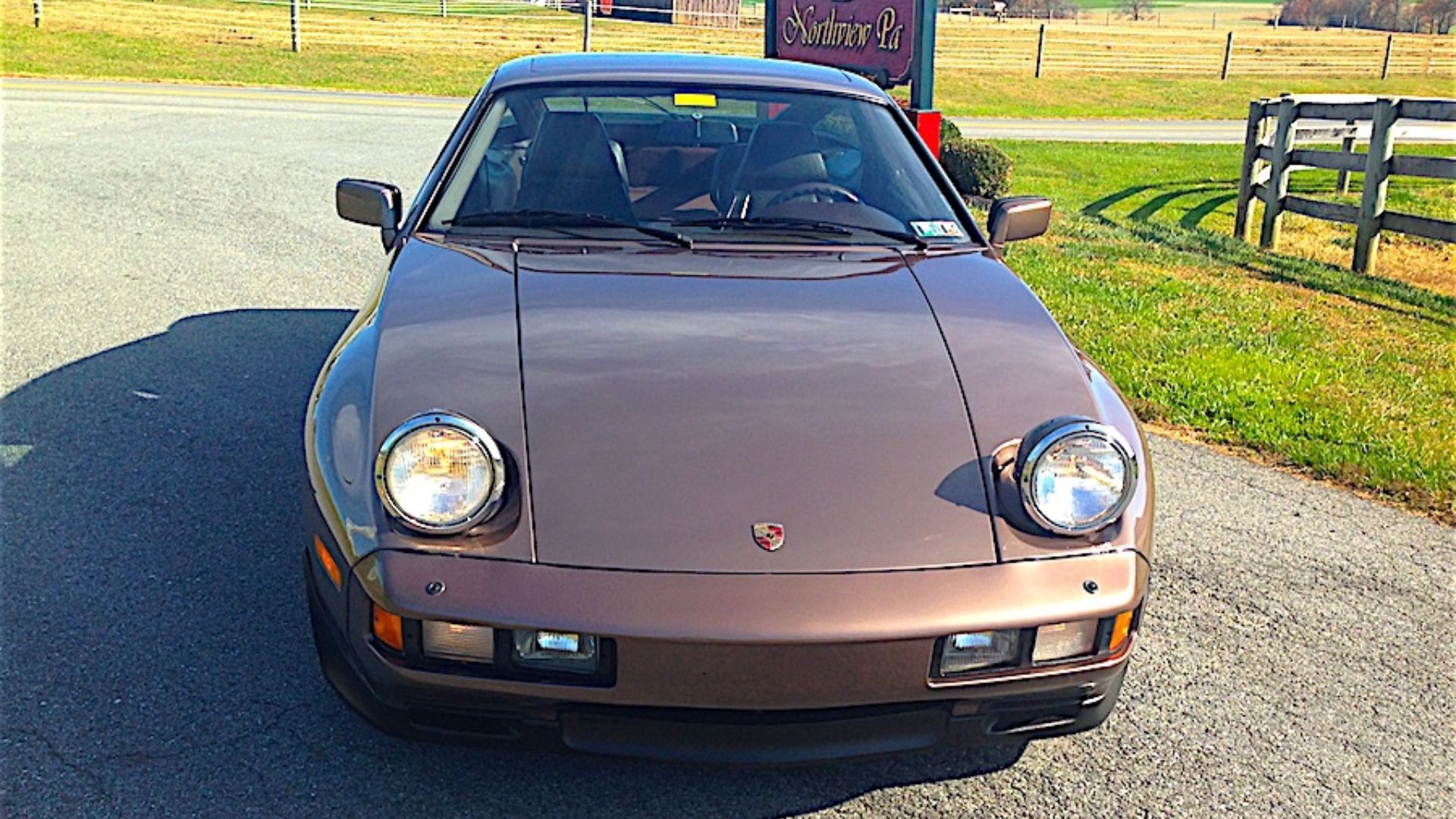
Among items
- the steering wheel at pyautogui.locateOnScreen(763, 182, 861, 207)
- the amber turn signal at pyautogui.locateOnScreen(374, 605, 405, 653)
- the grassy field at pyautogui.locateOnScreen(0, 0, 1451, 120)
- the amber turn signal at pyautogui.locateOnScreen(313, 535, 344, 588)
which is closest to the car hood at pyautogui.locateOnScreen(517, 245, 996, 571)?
the amber turn signal at pyautogui.locateOnScreen(374, 605, 405, 653)

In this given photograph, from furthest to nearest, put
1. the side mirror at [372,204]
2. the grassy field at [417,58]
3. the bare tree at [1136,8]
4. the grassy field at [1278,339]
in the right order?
the bare tree at [1136,8]
the grassy field at [417,58]
the grassy field at [1278,339]
the side mirror at [372,204]

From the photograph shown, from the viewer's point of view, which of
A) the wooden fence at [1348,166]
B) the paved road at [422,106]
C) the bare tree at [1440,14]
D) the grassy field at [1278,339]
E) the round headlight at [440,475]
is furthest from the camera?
the bare tree at [1440,14]

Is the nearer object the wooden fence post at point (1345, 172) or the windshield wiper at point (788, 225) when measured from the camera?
the windshield wiper at point (788, 225)

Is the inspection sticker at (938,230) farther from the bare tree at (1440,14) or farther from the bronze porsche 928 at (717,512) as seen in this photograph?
the bare tree at (1440,14)

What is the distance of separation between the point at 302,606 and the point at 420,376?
3.51ft

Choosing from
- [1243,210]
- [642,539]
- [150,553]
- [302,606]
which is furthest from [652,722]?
[1243,210]

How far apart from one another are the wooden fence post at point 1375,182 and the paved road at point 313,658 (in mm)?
5874

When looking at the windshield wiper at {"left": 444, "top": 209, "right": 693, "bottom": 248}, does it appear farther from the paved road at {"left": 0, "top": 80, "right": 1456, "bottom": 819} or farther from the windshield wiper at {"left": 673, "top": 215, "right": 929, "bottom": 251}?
the paved road at {"left": 0, "top": 80, "right": 1456, "bottom": 819}

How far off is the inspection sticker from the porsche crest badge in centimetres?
152

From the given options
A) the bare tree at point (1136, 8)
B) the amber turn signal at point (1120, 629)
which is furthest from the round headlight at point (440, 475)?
the bare tree at point (1136, 8)

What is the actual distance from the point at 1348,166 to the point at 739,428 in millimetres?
9761

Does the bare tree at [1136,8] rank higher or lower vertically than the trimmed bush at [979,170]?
higher

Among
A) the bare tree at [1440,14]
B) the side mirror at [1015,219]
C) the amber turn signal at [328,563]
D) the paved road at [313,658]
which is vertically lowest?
the paved road at [313,658]

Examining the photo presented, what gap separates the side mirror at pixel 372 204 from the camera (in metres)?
4.00
